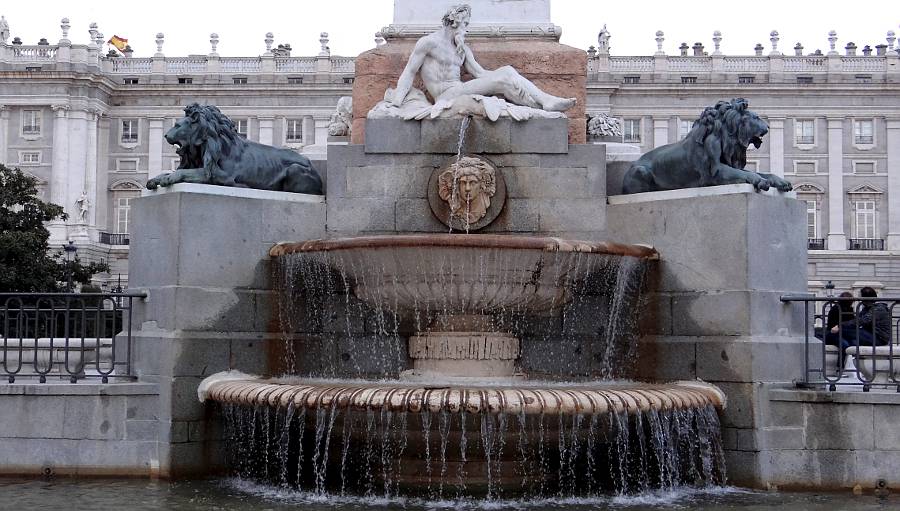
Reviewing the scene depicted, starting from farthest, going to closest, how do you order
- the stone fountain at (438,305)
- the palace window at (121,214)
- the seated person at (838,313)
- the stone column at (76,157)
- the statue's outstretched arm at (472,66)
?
1. the palace window at (121,214)
2. the stone column at (76,157)
3. the statue's outstretched arm at (472,66)
4. the seated person at (838,313)
5. the stone fountain at (438,305)

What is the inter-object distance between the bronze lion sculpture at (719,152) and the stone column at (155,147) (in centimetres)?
7039

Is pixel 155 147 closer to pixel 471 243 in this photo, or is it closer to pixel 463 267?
pixel 463 267

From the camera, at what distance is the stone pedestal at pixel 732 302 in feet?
27.2

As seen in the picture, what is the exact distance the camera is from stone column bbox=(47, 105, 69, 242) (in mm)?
73625

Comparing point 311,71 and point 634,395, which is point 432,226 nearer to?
point 634,395

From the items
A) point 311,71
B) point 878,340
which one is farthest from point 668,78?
point 878,340

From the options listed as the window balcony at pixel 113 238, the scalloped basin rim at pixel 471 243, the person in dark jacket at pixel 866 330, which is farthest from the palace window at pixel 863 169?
the scalloped basin rim at pixel 471 243

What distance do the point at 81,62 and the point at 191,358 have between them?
71.0m

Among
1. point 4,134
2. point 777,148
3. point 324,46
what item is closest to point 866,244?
point 777,148

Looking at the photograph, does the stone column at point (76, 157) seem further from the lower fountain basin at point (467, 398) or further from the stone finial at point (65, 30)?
the lower fountain basin at point (467, 398)

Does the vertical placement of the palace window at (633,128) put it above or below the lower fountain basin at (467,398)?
above

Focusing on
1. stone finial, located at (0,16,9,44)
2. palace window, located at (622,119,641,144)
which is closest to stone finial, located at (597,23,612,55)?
palace window, located at (622,119,641,144)

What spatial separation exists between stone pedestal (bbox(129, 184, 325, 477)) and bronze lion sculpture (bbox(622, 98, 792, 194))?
3.15m

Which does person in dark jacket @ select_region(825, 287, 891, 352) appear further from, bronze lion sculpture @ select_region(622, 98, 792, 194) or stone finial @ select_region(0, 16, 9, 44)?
stone finial @ select_region(0, 16, 9, 44)
